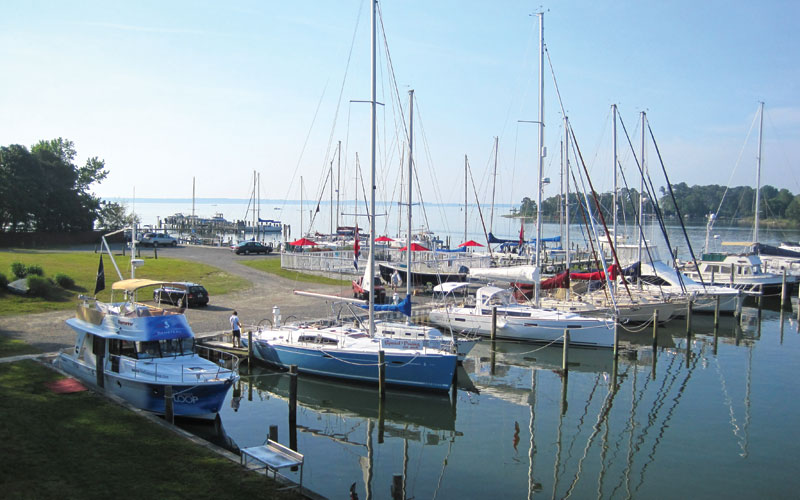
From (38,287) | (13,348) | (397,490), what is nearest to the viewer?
(397,490)

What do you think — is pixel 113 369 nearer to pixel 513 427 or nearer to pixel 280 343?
pixel 280 343

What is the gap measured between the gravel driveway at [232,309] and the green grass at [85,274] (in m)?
1.42

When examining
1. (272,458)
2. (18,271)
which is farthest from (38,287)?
(272,458)

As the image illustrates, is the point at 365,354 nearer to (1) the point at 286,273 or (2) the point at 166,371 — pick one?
(2) the point at 166,371

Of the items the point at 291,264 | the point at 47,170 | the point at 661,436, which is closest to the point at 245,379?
the point at 661,436

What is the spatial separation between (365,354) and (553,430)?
299 inches

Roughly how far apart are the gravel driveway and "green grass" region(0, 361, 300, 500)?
8959 millimetres

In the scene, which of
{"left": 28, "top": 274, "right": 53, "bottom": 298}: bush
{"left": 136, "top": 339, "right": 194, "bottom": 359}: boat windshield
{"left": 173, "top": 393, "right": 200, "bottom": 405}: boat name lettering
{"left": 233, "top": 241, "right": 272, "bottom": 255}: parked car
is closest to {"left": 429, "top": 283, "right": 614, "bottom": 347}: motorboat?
{"left": 136, "top": 339, "right": 194, "bottom": 359}: boat windshield

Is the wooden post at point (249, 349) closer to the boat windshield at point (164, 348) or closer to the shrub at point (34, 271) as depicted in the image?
the boat windshield at point (164, 348)

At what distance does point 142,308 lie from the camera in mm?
22297

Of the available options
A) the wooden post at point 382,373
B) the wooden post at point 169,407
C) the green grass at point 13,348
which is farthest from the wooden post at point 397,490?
the green grass at point 13,348

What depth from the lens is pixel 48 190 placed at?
7000 cm

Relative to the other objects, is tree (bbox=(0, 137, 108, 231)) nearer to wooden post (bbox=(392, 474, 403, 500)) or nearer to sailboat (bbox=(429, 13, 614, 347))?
sailboat (bbox=(429, 13, 614, 347))

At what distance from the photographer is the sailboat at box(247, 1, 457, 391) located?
24438 millimetres
